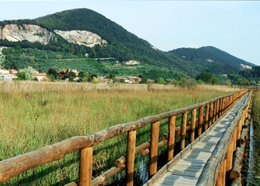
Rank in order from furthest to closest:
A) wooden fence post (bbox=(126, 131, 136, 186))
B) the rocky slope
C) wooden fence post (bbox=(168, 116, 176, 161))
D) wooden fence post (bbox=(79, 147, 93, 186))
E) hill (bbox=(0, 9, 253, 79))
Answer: the rocky slope → hill (bbox=(0, 9, 253, 79)) → wooden fence post (bbox=(168, 116, 176, 161)) → wooden fence post (bbox=(126, 131, 136, 186)) → wooden fence post (bbox=(79, 147, 93, 186))

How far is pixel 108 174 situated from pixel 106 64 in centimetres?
10737

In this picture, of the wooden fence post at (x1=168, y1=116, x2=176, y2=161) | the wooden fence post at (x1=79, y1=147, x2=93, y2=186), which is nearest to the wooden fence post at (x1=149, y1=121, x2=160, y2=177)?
the wooden fence post at (x1=168, y1=116, x2=176, y2=161)

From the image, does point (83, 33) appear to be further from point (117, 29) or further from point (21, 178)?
point (21, 178)

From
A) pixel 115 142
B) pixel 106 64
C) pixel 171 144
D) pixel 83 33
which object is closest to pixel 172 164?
pixel 171 144

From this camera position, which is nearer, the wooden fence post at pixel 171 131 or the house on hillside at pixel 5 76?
the wooden fence post at pixel 171 131

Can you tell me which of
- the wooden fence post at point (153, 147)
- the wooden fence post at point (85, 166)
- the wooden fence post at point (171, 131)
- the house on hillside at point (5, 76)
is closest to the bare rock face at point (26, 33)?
the house on hillside at point (5, 76)

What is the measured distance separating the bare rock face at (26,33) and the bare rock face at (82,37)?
7.77 metres

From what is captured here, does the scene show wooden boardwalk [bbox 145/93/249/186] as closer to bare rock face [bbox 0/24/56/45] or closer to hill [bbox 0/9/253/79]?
hill [bbox 0/9/253/79]

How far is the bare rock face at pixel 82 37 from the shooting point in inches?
5492

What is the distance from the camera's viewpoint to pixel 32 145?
376 cm

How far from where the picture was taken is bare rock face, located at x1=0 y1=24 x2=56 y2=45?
12950 centimetres

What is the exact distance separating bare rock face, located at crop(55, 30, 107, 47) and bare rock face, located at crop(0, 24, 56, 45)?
306 inches

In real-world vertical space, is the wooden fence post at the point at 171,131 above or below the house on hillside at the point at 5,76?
below

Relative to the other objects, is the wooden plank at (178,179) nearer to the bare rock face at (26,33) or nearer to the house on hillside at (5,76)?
the house on hillside at (5,76)
